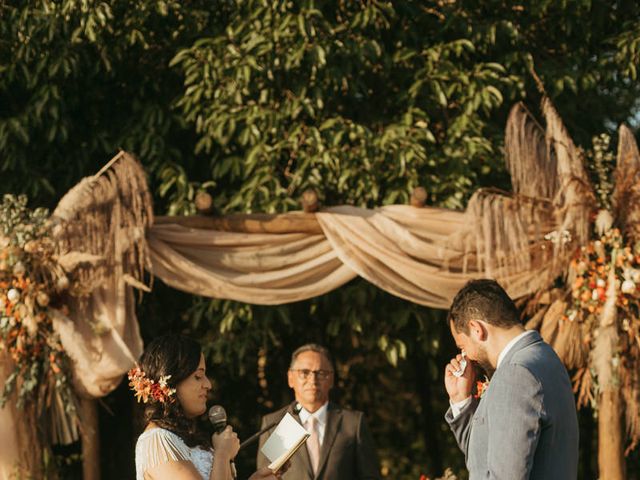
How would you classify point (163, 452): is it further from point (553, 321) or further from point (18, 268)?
point (553, 321)

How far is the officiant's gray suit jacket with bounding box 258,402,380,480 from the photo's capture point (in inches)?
238

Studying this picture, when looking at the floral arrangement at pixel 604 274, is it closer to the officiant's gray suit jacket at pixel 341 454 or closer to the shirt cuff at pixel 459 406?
the officiant's gray suit jacket at pixel 341 454

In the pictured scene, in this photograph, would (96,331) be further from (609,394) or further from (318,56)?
(609,394)

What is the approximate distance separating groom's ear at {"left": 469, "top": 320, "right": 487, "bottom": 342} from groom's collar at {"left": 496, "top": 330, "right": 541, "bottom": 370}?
83 millimetres

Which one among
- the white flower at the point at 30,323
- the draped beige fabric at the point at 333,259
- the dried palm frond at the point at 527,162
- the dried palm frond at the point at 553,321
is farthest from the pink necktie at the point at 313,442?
the dried palm frond at the point at 527,162

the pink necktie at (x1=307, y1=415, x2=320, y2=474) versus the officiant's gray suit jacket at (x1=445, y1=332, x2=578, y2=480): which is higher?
the officiant's gray suit jacket at (x1=445, y1=332, x2=578, y2=480)

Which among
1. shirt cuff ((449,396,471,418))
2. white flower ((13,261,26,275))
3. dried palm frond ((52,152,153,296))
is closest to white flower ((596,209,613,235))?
dried palm frond ((52,152,153,296))

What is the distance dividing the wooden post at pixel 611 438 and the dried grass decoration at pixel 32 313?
126 inches

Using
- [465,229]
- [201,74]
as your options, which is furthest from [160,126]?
[465,229]

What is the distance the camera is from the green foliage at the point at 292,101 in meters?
7.64

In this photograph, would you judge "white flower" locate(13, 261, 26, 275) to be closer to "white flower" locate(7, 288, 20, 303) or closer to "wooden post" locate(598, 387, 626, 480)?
"white flower" locate(7, 288, 20, 303)

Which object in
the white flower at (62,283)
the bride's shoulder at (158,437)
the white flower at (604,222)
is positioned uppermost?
the white flower at (604,222)

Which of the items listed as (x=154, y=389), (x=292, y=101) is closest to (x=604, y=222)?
(x=292, y=101)

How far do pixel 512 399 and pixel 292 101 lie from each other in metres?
4.52
